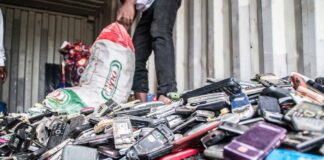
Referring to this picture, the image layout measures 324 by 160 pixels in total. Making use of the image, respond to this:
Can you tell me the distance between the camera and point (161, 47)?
5.54ft

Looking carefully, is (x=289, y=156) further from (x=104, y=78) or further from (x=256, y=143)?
(x=104, y=78)

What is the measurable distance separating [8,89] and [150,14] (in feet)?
10.3

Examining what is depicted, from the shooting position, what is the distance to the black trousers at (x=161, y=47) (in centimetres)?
166

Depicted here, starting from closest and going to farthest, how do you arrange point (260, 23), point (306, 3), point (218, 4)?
point (306, 3)
point (260, 23)
point (218, 4)

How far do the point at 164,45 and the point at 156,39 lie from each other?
0.05 m

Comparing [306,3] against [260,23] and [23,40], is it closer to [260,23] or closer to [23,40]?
[260,23]

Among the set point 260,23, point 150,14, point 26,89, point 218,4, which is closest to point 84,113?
point 150,14

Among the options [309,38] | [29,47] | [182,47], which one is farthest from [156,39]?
[29,47]

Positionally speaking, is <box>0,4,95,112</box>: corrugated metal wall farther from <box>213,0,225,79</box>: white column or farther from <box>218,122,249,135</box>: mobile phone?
<box>218,122,249,135</box>: mobile phone

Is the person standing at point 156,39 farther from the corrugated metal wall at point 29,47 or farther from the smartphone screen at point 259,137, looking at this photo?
the corrugated metal wall at point 29,47

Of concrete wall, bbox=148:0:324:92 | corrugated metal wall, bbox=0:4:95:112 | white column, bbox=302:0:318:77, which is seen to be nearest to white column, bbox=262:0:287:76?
concrete wall, bbox=148:0:324:92

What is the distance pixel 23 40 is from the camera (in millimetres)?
4453

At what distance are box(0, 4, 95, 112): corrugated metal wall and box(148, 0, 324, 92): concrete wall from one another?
2585 mm

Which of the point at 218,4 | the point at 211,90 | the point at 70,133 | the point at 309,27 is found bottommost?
the point at 70,133
